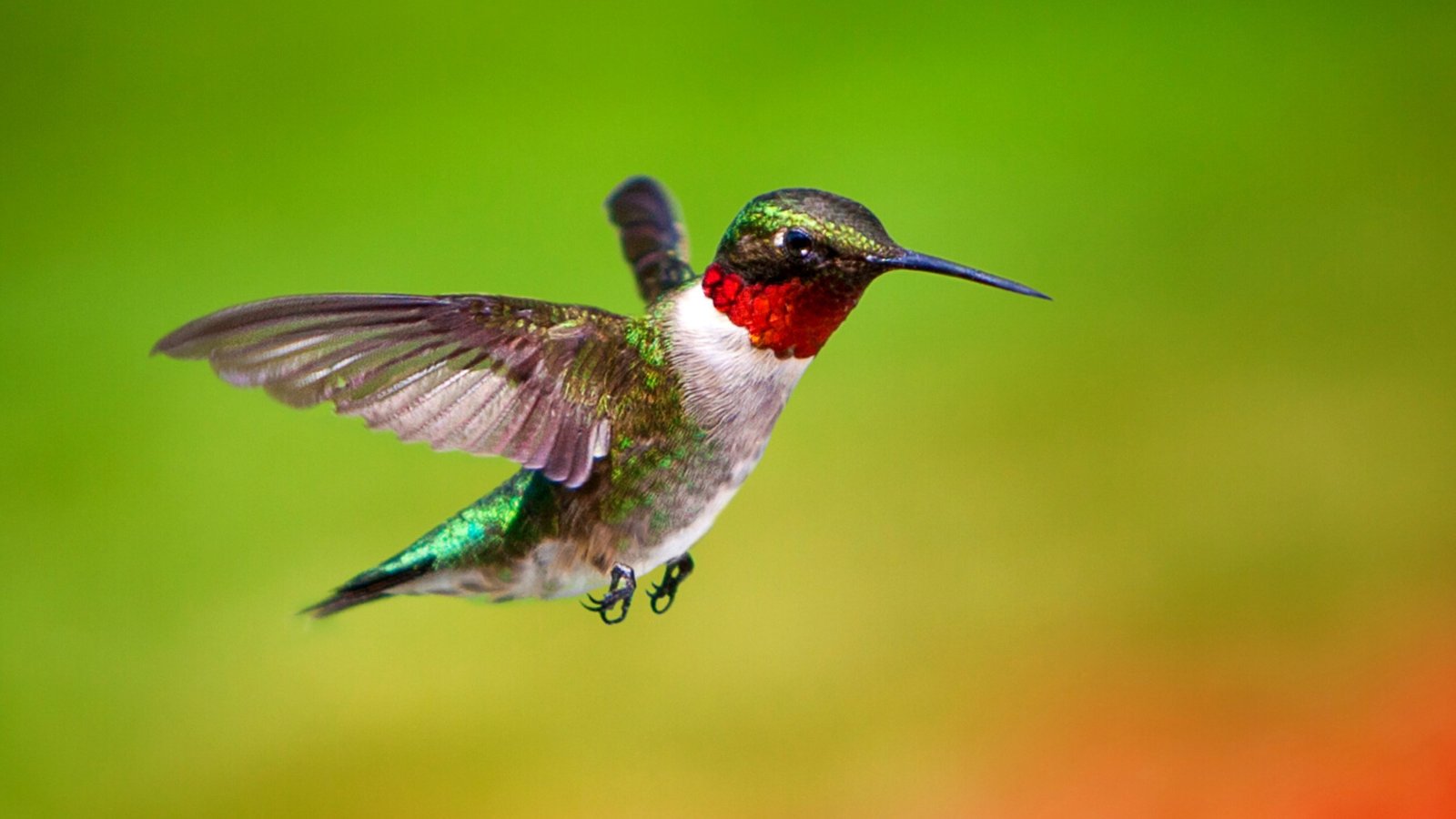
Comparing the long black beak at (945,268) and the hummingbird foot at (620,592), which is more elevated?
the long black beak at (945,268)

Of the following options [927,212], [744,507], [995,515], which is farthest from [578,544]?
[927,212]

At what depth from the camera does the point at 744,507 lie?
1.66 metres

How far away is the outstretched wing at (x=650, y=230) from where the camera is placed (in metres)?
0.73

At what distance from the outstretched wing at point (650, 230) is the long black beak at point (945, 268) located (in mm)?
299

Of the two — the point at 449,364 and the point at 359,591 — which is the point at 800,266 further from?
the point at 359,591

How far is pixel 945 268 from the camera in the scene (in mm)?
420

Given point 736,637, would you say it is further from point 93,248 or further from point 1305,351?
point 93,248

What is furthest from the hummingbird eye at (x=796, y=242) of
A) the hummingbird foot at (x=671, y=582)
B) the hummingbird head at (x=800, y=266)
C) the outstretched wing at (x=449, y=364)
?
the hummingbird foot at (x=671, y=582)

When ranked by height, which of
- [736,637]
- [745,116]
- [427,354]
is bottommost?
[736,637]

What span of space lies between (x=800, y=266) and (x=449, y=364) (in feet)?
0.46

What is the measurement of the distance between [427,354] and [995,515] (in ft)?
4.21

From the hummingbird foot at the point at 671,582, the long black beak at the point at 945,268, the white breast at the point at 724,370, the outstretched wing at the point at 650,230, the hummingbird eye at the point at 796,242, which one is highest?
the outstretched wing at the point at 650,230

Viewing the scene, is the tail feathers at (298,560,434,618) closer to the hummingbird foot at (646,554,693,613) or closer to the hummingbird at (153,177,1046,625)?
the hummingbird at (153,177,1046,625)

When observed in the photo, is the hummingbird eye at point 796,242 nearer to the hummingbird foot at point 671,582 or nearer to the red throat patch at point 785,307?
the red throat patch at point 785,307
